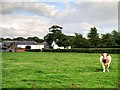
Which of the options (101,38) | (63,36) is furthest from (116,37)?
(63,36)

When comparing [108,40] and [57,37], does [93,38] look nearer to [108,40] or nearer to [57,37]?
[108,40]

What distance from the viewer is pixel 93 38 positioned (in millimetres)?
76688

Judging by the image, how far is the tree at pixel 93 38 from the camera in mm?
75750

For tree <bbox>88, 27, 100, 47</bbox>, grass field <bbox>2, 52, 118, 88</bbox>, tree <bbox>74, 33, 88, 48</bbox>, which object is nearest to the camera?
grass field <bbox>2, 52, 118, 88</bbox>

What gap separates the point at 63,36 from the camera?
88.0 m

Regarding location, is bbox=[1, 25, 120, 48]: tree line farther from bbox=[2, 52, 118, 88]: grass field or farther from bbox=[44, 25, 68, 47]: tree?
bbox=[2, 52, 118, 88]: grass field

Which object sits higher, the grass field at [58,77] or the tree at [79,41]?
the tree at [79,41]

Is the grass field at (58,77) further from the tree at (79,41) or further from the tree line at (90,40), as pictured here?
the tree at (79,41)

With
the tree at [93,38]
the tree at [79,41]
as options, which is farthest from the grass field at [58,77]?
the tree at [79,41]

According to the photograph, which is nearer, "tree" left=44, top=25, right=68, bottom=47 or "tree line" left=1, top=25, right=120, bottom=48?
"tree line" left=1, top=25, right=120, bottom=48

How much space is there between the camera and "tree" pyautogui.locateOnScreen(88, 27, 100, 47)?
249 ft

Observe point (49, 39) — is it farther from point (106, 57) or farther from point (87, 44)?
point (106, 57)

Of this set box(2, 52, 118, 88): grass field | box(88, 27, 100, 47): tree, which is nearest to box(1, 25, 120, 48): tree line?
box(88, 27, 100, 47): tree

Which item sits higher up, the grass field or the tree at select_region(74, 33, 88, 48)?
the tree at select_region(74, 33, 88, 48)
